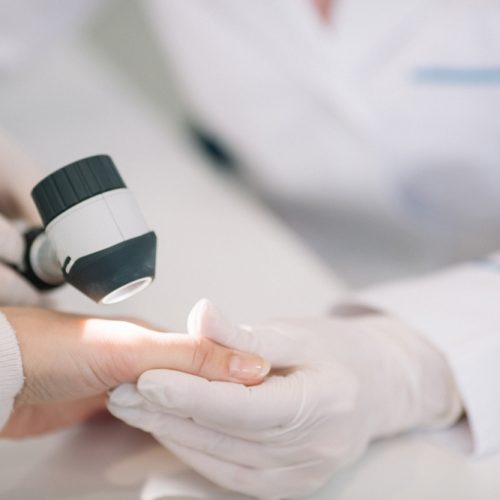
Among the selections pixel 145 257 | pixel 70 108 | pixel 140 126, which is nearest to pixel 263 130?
pixel 140 126

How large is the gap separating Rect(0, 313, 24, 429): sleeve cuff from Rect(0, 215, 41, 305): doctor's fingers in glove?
80 millimetres

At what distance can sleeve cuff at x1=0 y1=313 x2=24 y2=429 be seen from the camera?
53 centimetres

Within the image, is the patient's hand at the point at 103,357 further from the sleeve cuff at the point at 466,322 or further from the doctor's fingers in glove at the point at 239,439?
the sleeve cuff at the point at 466,322

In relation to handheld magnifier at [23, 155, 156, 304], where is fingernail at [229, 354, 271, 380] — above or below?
below

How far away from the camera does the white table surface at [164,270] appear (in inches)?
24.4

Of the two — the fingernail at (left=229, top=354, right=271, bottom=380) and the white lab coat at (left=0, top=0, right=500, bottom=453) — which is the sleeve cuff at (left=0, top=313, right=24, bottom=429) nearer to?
the fingernail at (left=229, top=354, right=271, bottom=380)

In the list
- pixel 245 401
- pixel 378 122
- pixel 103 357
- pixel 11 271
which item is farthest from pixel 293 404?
pixel 378 122

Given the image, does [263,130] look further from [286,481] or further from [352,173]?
[286,481]

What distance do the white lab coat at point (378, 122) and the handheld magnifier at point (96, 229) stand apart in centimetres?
29

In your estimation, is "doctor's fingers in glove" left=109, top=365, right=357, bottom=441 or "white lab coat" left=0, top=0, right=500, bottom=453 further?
"white lab coat" left=0, top=0, right=500, bottom=453

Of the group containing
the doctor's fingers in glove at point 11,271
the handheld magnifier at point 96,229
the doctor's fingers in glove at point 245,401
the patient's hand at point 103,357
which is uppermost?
the handheld magnifier at point 96,229

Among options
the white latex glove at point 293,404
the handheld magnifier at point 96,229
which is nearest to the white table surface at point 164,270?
the white latex glove at point 293,404

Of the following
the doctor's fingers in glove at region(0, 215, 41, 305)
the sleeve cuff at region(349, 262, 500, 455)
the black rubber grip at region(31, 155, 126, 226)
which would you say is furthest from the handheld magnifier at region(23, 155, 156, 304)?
the sleeve cuff at region(349, 262, 500, 455)

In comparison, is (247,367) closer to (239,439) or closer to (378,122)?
(239,439)
